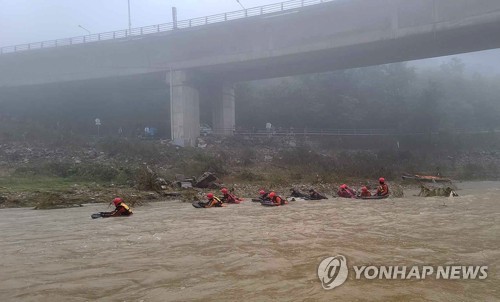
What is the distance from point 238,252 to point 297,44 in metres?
25.8

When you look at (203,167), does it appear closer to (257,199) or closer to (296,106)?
(257,199)

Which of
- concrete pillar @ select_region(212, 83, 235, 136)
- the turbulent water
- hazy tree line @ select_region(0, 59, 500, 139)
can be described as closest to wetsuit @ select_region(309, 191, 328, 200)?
the turbulent water

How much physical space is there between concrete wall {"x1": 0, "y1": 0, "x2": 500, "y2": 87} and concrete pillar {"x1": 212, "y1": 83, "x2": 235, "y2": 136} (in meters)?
1.77

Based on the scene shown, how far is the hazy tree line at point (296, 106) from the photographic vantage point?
4741 centimetres

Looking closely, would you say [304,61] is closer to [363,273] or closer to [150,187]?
[150,187]

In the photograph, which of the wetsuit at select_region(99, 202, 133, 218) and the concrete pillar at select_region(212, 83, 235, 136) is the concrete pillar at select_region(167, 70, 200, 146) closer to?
the concrete pillar at select_region(212, 83, 235, 136)

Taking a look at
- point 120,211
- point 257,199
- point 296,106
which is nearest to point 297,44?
point 257,199

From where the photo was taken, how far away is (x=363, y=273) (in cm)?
605

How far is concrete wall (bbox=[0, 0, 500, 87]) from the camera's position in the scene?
2712cm

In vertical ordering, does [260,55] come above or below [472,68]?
below

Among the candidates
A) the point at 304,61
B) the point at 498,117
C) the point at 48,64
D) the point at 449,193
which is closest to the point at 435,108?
the point at 498,117

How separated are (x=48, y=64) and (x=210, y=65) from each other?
18.8m

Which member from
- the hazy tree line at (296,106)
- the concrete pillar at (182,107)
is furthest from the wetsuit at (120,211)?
the hazy tree line at (296,106)

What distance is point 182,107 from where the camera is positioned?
3522cm
